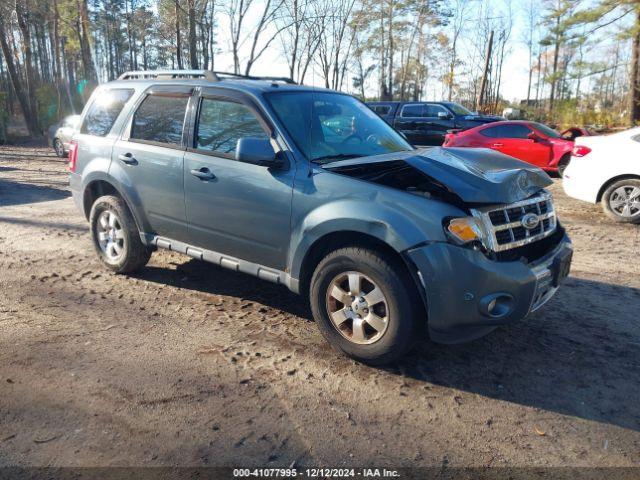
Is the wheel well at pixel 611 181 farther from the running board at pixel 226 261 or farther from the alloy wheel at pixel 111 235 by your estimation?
the alloy wheel at pixel 111 235

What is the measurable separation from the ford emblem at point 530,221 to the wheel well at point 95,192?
3829 mm

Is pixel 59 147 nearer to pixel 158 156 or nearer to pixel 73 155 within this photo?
pixel 73 155

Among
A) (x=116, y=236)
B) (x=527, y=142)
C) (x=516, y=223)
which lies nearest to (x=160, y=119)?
(x=116, y=236)

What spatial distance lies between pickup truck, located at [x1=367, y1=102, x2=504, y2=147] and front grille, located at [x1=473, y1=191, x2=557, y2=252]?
43.8ft

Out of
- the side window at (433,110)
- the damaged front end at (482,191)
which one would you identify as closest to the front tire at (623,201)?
the damaged front end at (482,191)

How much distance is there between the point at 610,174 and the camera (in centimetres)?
775

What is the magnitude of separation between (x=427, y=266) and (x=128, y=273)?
11.4ft

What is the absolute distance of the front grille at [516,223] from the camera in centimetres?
325

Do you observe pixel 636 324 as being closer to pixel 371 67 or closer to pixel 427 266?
pixel 427 266

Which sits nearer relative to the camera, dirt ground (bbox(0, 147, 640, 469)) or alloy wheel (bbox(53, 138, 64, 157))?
dirt ground (bbox(0, 147, 640, 469))

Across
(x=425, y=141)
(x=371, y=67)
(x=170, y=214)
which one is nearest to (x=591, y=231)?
(x=170, y=214)

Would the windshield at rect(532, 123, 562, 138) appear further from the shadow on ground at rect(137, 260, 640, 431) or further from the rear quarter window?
the shadow on ground at rect(137, 260, 640, 431)

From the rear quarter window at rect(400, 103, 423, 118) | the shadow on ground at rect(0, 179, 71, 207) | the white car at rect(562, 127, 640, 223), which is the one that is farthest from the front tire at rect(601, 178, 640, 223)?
the rear quarter window at rect(400, 103, 423, 118)

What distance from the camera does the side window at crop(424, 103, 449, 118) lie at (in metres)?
17.2
